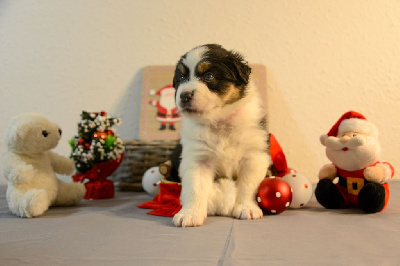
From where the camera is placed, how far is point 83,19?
11.4ft

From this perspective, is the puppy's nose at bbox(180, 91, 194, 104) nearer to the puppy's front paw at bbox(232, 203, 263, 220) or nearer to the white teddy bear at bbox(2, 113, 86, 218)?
the puppy's front paw at bbox(232, 203, 263, 220)

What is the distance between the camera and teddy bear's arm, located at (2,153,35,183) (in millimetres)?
1621

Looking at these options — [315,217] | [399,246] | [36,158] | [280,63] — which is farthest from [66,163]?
[280,63]

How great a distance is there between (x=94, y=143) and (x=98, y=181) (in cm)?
30

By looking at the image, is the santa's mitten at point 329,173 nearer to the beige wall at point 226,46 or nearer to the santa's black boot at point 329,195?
the santa's black boot at point 329,195

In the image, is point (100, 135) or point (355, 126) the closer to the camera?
point (355, 126)

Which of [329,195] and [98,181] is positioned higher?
[329,195]

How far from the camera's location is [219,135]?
65.7 inches

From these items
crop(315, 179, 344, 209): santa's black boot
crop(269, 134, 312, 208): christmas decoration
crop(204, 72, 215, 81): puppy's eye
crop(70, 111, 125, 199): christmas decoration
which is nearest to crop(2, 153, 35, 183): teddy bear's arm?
crop(70, 111, 125, 199): christmas decoration

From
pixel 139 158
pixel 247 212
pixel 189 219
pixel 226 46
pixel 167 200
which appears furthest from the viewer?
pixel 226 46

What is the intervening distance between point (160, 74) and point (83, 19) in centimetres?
110

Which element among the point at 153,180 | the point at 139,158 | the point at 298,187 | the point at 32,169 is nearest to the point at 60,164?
the point at 32,169

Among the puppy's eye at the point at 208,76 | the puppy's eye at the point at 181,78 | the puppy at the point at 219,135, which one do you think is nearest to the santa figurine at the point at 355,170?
the puppy at the point at 219,135

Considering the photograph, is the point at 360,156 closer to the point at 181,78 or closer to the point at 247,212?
the point at 247,212
